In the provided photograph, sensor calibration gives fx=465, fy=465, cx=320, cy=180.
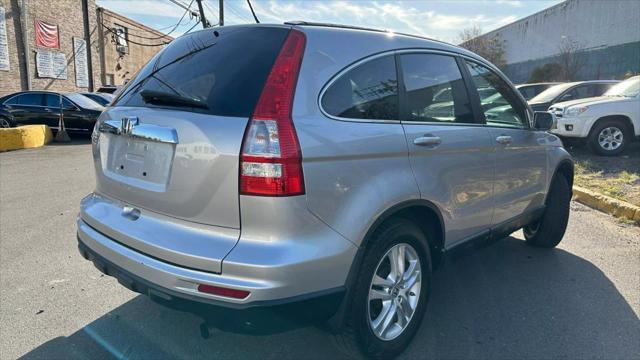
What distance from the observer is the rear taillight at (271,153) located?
6.70 feet

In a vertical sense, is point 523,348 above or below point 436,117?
below

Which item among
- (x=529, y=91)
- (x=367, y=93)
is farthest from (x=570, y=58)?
(x=367, y=93)

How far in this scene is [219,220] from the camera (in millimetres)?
2127

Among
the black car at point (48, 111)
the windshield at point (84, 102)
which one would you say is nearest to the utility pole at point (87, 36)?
the black car at point (48, 111)

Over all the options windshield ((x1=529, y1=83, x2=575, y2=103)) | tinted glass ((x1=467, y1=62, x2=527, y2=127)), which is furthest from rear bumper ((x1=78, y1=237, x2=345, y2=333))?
windshield ((x1=529, y1=83, x2=575, y2=103))

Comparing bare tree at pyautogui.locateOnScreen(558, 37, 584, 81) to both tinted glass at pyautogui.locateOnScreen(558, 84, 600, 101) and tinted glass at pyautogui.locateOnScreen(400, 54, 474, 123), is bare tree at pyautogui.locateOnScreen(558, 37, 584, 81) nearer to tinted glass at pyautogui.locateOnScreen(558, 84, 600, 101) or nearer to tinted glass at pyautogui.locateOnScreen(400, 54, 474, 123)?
tinted glass at pyautogui.locateOnScreen(558, 84, 600, 101)

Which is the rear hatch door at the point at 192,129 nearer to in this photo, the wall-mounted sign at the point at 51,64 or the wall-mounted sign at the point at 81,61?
the wall-mounted sign at the point at 51,64

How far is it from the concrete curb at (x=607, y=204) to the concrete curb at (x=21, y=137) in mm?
12023

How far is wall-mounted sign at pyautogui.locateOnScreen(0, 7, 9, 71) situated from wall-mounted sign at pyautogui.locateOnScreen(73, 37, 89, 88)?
5.10 meters

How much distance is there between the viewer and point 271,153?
2.04m

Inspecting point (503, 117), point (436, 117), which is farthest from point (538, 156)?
point (436, 117)

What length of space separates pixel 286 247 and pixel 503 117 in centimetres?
243

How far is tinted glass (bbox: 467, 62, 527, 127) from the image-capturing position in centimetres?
347

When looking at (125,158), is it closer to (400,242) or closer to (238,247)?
(238,247)
